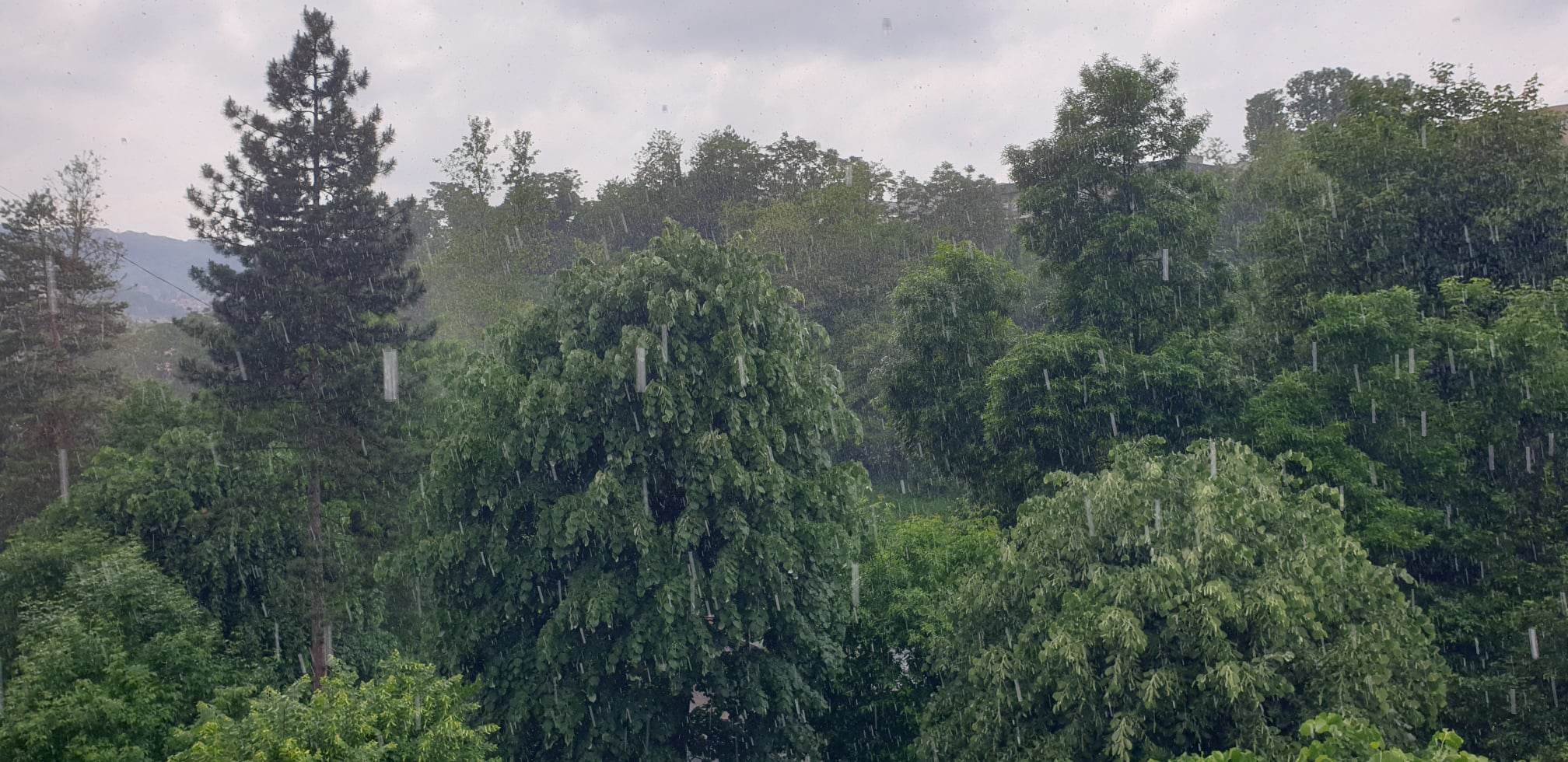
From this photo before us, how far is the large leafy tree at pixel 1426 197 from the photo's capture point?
20172 mm

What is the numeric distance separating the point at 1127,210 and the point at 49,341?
31.3m

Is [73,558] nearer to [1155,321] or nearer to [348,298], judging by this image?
[348,298]

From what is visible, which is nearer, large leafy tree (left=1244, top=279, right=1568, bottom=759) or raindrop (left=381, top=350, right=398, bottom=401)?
large leafy tree (left=1244, top=279, right=1568, bottom=759)

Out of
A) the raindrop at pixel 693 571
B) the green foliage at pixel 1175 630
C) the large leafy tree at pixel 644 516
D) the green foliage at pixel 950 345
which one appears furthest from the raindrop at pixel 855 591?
the green foliage at pixel 950 345

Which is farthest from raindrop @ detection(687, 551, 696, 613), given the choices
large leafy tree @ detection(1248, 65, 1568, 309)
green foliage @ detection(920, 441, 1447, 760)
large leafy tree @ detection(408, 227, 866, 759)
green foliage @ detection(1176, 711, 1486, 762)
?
large leafy tree @ detection(1248, 65, 1568, 309)

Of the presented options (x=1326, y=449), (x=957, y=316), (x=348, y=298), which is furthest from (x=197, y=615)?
(x=1326, y=449)

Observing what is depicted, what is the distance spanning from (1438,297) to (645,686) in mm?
18172

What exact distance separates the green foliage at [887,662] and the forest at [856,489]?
89 mm

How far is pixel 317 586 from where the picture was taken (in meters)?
22.1

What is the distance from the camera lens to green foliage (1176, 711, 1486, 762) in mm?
7383

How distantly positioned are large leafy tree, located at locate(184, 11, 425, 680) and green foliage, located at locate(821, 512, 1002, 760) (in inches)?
485

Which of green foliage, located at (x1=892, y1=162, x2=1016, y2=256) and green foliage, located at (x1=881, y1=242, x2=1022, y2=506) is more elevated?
green foliage, located at (x1=892, y1=162, x2=1016, y2=256)

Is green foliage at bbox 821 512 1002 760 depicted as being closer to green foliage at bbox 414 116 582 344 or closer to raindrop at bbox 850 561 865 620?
raindrop at bbox 850 561 865 620

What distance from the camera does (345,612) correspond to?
2327 centimetres
